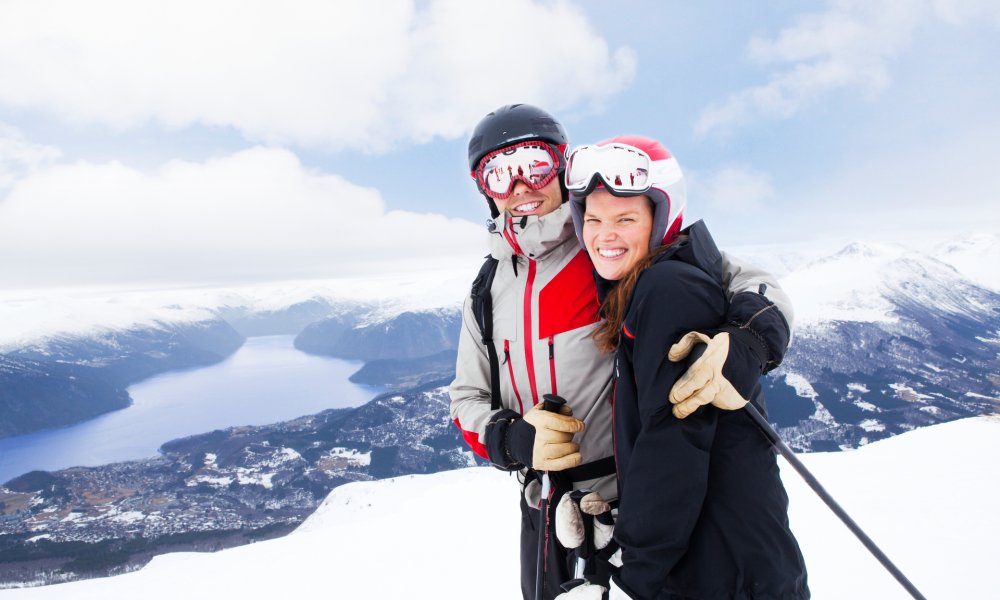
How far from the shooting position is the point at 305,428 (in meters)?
149

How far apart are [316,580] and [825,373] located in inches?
7376

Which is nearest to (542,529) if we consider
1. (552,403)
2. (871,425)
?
(552,403)

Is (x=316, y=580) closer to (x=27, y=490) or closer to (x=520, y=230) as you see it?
(x=520, y=230)

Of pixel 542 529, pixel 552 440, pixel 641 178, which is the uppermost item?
pixel 641 178

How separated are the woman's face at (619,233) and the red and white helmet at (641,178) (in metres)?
0.04

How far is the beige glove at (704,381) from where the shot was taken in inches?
66.9

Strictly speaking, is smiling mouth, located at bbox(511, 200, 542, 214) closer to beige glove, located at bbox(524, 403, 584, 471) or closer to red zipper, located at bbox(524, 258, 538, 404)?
red zipper, located at bbox(524, 258, 538, 404)

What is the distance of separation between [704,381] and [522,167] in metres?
1.98

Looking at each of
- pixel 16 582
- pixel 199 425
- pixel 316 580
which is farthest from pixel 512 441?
pixel 199 425

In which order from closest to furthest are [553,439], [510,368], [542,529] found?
[553,439], [542,529], [510,368]

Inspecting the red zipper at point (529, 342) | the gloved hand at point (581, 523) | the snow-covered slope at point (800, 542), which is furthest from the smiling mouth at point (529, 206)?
the snow-covered slope at point (800, 542)

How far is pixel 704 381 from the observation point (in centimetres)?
171

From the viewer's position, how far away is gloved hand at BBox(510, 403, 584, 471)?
8.03 ft

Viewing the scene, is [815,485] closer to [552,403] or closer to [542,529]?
[552,403]
